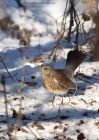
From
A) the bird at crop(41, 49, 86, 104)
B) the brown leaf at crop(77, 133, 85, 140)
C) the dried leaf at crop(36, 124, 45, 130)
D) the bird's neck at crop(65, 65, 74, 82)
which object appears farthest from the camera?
the bird's neck at crop(65, 65, 74, 82)

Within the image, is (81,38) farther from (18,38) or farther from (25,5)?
(25,5)

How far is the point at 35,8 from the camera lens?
876cm

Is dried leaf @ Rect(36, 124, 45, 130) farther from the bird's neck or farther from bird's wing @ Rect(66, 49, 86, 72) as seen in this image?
bird's wing @ Rect(66, 49, 86, 72)

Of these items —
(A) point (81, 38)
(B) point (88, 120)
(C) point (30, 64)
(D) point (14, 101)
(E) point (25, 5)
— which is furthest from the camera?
(E) point (25, 5)

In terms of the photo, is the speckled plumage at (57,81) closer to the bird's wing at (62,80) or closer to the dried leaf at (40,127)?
the bird's wing at (62,80)

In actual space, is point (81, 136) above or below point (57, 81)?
below

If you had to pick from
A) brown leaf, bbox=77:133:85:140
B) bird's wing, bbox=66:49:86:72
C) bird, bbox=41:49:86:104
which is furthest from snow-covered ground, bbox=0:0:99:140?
bird's wing, bbox=66:49:86:72

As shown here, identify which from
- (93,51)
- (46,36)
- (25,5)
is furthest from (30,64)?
(25,5)

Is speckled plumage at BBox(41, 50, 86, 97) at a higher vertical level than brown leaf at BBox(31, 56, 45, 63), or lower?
higher

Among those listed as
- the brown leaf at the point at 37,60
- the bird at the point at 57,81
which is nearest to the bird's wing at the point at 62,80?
the bird at the point at 57,81

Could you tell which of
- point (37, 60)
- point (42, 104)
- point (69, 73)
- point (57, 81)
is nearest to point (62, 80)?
point (57, 81)

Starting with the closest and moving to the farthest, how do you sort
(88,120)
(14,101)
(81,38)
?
(88,120) → (14,101) → (81,38)

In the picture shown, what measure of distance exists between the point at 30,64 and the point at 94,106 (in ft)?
5.21

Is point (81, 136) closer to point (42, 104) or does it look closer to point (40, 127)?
point (40, 127)
